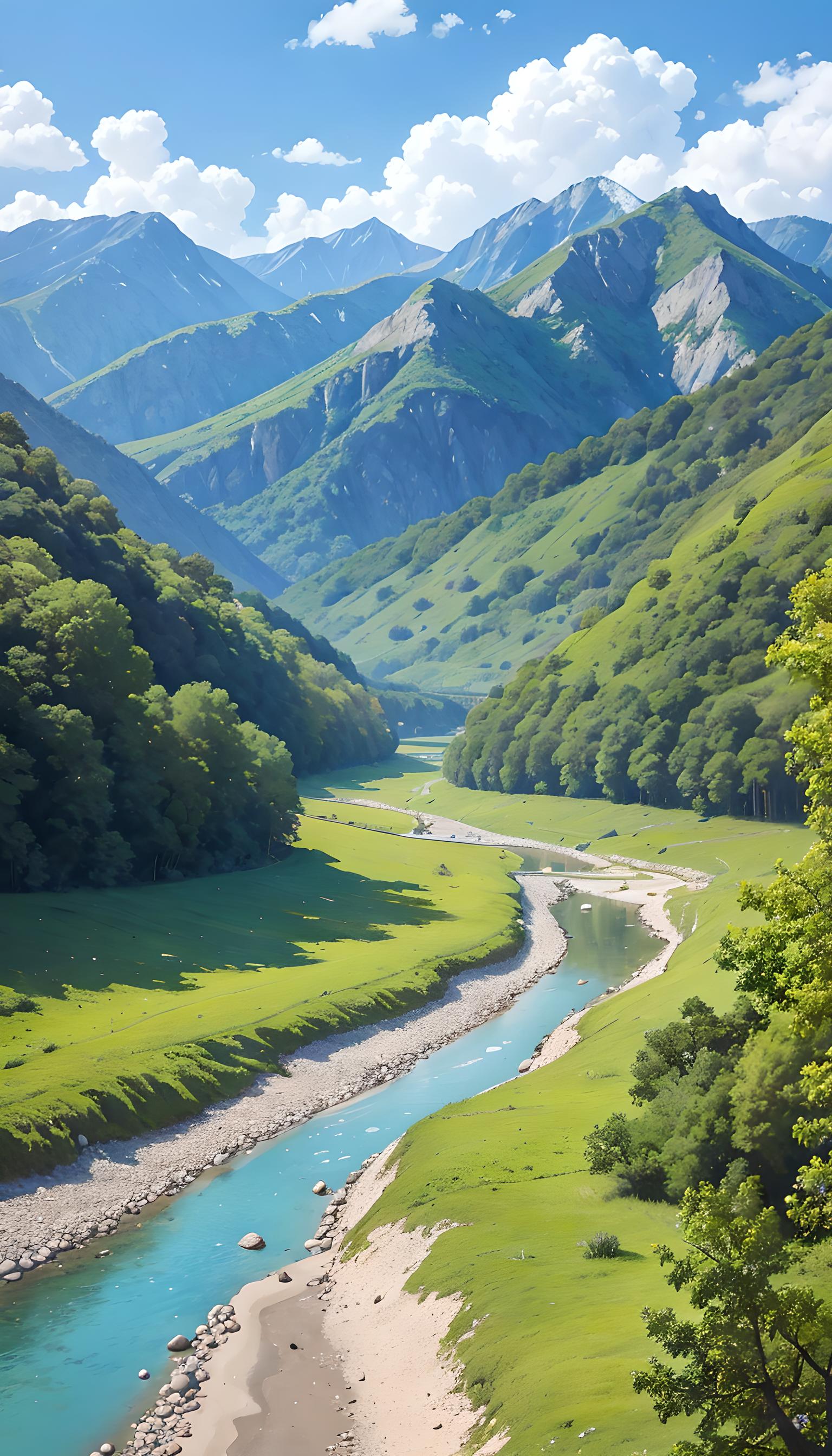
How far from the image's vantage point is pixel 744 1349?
17297 millimetres

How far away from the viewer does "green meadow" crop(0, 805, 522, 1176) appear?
56.2 metres

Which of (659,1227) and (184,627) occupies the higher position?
(184,627)

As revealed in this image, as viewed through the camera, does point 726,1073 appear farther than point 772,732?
No

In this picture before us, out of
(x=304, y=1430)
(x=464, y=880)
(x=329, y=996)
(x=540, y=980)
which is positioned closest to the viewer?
(x=304, y=1430)

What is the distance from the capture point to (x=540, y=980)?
9431cm

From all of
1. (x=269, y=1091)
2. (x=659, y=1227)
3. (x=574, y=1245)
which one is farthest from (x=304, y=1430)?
(x=269, y=1091)

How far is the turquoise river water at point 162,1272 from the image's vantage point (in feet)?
108

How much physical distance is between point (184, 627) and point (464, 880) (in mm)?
52365

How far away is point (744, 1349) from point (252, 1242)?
32.0 meters

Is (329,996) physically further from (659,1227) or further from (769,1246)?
(769,1246)

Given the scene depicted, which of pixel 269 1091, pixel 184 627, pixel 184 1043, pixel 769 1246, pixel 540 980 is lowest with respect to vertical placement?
pixel 540 980

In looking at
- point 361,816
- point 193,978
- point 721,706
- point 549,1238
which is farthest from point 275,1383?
point 361,816

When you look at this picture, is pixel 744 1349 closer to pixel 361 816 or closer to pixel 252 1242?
pixel 252 1242

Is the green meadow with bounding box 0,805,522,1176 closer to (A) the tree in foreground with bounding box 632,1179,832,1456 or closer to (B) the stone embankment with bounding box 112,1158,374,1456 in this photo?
(B) the stone embankment with bounding box 112,1158,374,1456
